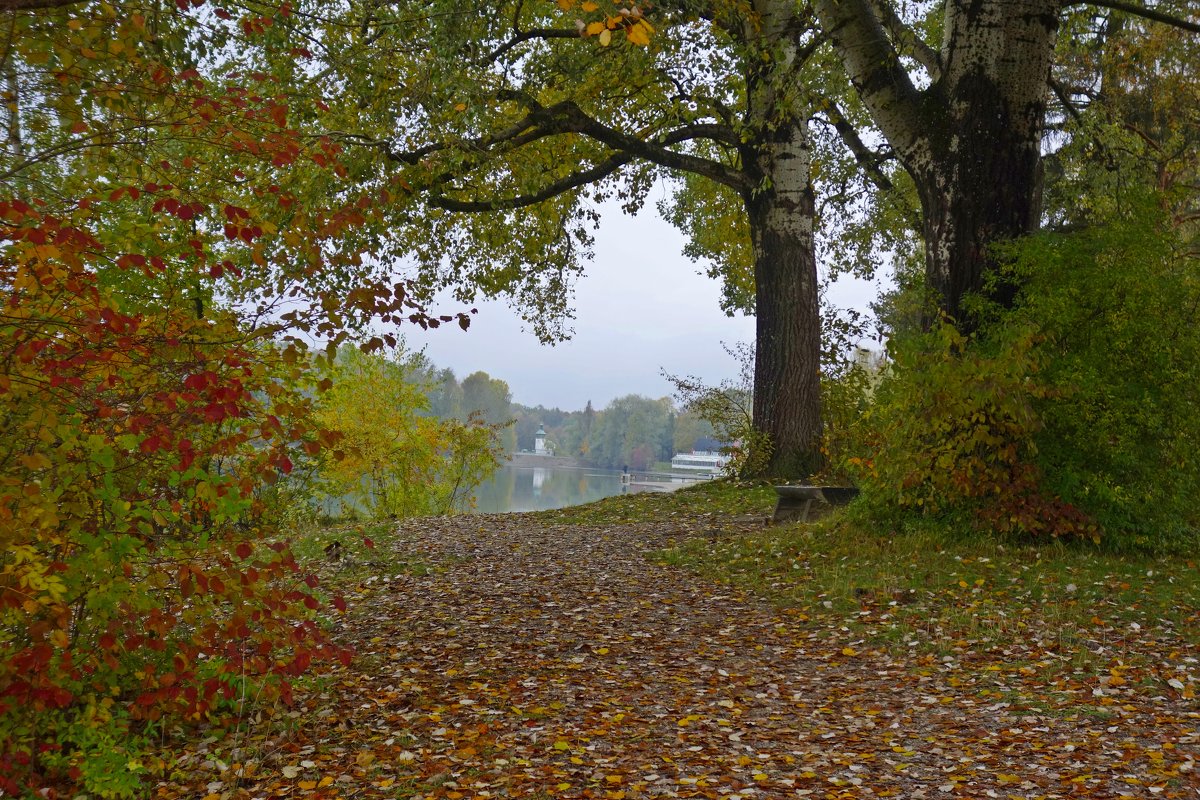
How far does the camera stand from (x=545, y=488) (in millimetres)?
59594

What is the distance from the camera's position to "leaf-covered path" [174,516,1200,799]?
393cm

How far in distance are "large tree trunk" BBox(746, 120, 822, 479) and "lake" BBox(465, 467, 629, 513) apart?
22.9 meters

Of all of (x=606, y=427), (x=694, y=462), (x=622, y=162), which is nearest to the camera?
(x=622, y=162)

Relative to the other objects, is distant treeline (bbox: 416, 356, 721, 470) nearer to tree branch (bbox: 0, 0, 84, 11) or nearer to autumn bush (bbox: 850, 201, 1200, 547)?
autumn bush (bbox: 850, 201, 1200, 547)

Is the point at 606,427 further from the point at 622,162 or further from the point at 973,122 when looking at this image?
the point at 973,122

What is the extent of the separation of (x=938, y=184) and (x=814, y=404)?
505cm

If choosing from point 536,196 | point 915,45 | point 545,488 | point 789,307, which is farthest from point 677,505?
point 545,488

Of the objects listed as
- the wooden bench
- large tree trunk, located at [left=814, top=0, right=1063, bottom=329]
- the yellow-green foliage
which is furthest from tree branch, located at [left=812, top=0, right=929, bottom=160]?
the yellow-green foliage

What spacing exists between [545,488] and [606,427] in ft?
35.9

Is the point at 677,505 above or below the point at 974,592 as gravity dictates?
above

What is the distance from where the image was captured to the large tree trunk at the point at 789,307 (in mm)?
12758

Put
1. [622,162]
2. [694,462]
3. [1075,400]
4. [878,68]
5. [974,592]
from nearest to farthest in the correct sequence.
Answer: [974,592], [1075,400], [878,68], [622,162], [694,462]

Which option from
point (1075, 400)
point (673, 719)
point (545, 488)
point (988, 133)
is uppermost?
point (988, 133)

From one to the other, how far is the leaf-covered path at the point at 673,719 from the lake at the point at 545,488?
28754 millimetres
